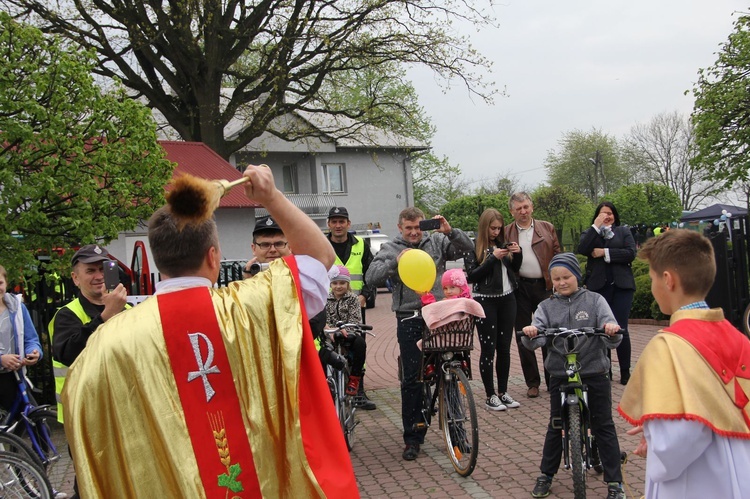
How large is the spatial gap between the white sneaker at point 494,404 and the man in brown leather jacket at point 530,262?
2.07ft

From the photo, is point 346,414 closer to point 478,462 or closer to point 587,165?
point 478,462

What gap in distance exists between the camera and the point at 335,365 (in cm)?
615

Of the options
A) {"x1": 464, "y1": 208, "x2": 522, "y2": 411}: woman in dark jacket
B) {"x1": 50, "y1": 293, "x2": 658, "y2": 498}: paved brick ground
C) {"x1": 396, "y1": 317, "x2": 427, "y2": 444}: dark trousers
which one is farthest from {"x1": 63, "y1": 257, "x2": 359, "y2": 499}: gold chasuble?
{"x1": 464, "y1": 208, "x2": 522, "y2": 411}: woman in dark jacket

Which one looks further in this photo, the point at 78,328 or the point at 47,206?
the point at 47,206

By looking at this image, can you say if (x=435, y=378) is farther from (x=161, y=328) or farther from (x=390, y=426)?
(x=161, y=328)

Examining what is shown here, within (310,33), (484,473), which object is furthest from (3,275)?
(310,33)

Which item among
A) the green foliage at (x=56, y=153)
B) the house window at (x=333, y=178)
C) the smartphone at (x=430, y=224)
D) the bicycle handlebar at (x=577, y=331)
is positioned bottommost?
the bicycle handlebar at (x=577, y=331)

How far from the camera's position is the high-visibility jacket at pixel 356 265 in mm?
8301

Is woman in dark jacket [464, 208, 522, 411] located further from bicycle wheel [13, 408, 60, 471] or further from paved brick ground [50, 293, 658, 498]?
bicycle wheel [13, 408, 60, 471]

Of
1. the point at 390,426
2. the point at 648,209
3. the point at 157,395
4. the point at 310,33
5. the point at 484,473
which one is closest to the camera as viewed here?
the point at 157,395

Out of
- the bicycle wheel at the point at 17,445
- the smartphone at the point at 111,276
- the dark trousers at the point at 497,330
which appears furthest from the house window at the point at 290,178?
the smartphone at the point at 111,276

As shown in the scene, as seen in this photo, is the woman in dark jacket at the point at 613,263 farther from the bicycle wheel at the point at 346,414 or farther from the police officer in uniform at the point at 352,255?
the bicycle wheel at the point at 346,414

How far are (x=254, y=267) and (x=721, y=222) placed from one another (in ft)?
27.4

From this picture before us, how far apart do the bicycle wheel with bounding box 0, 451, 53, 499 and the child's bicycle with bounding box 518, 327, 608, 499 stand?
364cm
